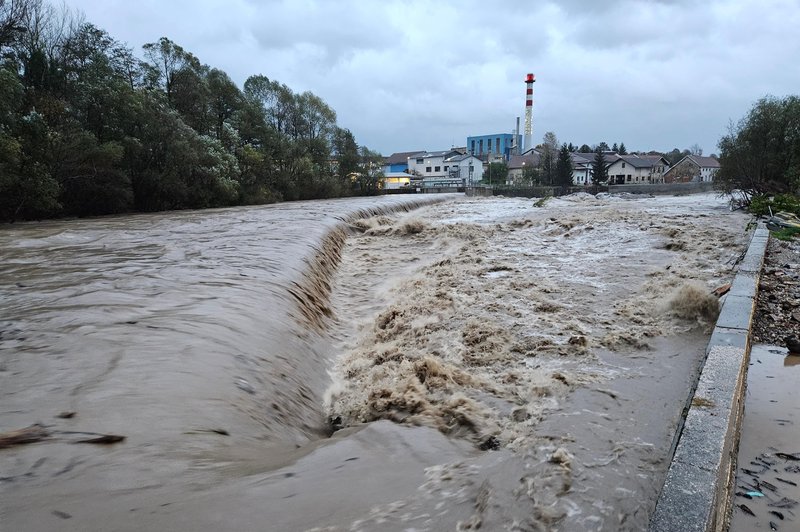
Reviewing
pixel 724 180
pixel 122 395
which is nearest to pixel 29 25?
pixel 122 395

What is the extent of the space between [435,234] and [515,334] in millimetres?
10001

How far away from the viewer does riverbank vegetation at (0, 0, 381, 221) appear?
1579 centimetres

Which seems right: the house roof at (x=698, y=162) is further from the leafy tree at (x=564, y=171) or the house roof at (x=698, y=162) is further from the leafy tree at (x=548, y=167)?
the leafy tree at (x=564, y=171)

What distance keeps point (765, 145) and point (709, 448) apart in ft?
108

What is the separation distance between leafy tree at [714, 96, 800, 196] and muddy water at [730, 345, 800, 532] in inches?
1045

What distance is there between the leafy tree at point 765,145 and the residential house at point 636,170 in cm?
5075

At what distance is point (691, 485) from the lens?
222cm

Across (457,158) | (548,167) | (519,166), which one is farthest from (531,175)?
(457,158)

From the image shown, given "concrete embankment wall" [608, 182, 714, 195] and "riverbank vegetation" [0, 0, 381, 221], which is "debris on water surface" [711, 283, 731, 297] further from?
"concrete embankment wall" [608, 182, 714, 195]

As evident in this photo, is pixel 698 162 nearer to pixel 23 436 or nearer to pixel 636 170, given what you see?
pixel 636 170

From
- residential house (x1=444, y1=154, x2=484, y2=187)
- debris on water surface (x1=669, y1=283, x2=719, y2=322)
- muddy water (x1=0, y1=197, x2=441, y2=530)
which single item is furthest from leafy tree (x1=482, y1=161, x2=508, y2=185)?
muddy water (x1=0, y1=197, x2=441, y2=530)

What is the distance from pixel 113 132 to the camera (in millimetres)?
19828

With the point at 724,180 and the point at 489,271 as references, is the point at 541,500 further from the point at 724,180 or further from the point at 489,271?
the point at 724,180

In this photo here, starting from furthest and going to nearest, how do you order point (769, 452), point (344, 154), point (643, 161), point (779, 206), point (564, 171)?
point (643, 161)
point (564, 171)
point (344, 154)
point (779, 206)
point (769, 452)
